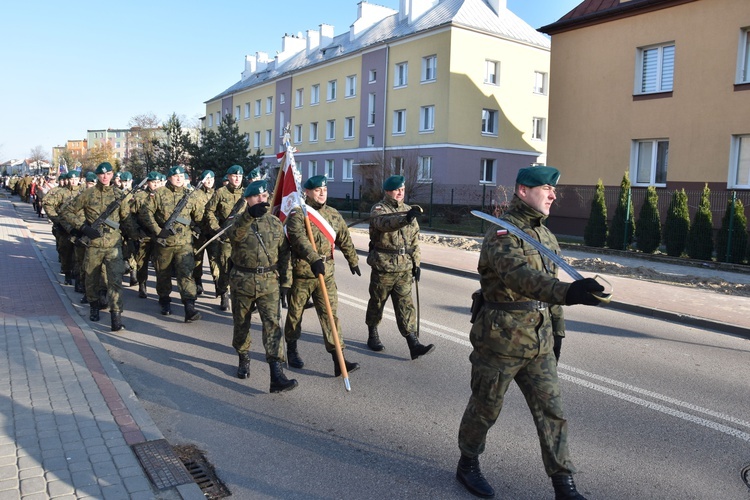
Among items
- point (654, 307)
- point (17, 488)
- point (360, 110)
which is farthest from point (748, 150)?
point (360, 110)

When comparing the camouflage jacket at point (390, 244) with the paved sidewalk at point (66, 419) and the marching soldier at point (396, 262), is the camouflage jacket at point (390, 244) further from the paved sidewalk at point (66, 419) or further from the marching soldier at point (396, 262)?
the paved sidewalk at point (66, 419)

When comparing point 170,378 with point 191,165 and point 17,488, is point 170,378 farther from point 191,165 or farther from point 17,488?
point 191,165

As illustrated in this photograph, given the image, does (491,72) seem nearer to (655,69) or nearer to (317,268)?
(655,69)

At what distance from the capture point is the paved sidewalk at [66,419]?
3785 millimetres

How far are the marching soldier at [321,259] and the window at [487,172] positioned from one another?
32.2 m

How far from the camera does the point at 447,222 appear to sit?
27.8 m

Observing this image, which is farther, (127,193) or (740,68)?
(740,68)

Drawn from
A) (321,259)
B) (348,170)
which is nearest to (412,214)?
(321,259)

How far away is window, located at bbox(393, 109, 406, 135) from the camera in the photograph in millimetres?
39625

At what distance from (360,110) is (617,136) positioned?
23.9m

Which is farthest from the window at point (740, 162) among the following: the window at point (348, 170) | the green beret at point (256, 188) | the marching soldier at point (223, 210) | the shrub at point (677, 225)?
the window at point (348, 170)

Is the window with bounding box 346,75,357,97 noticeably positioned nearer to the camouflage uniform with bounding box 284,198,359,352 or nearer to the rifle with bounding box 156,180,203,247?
the rifle with bounding box 156,180,203,247

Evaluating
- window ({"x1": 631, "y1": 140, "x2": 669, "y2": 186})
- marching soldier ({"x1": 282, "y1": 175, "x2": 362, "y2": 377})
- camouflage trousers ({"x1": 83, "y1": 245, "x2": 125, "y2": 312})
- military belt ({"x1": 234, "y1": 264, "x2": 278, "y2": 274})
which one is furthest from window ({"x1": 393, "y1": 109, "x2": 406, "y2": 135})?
military belt ({"x1": 234, "y1": 264, "x2": 278, "y2": 274})

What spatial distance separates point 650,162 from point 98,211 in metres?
18.5
